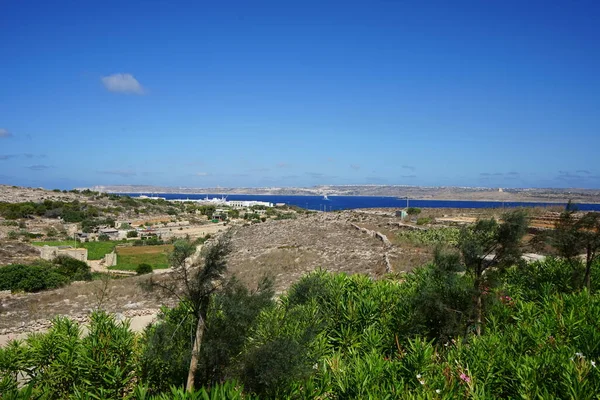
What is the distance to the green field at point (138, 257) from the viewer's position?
30.2 m

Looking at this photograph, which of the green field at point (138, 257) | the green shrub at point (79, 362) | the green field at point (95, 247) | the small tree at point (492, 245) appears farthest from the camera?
the green field at point (95, 247)

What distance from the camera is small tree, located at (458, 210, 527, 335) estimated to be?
6.83 meters

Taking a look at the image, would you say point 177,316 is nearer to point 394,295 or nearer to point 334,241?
point 394,295

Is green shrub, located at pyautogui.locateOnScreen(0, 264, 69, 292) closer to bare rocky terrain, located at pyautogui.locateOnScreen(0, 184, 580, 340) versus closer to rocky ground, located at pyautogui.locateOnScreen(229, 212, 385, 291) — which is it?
bare rocky terrain, located at pyautogui.locateOnScreen(0, 184, 580, 340)

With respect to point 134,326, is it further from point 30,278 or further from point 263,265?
point 30,278

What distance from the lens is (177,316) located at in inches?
251

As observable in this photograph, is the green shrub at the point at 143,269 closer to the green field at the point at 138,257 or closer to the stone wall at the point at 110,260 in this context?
the green field at the point at 138,257

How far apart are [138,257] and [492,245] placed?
105ft

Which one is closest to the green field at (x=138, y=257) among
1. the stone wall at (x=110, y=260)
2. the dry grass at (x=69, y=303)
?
the stone wall at (x=110, y=260)

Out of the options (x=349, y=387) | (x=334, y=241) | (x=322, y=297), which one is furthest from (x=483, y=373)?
(x=334, y=241)

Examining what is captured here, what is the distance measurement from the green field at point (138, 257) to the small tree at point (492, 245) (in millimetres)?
24001

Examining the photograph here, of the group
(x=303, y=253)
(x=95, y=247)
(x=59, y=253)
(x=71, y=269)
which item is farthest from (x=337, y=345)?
(x=95, y=247)

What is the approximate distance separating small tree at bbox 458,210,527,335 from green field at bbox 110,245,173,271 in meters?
24.0

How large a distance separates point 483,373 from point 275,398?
7.54 feet
